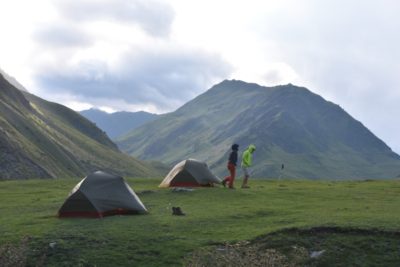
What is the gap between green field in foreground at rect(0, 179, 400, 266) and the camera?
22.6 meters

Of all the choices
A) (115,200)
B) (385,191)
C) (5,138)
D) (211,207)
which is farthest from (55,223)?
(5,138)

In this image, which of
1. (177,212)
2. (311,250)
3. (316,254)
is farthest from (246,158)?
(316,254)

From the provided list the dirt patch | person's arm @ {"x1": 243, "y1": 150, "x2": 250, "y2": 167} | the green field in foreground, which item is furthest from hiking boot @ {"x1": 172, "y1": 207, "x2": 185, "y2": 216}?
person's arm @ {"x1": 243, "y1": 150, "x2": 250, "y2": 167}

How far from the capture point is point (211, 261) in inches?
820

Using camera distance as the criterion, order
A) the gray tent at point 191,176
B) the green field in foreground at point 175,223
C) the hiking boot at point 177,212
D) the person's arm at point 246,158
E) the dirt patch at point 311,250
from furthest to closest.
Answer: the gray tent at point 191,176 < the person's arm at point 246,158 < the hiking boot at point 177,212 < the green field in foreground at point 175,223 < the dirt patch at point 311,250

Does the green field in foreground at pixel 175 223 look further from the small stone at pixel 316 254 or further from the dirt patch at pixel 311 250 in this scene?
the small stone at pixel 316 254

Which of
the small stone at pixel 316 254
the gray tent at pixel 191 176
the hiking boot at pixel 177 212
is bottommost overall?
the small stone at pixel 316 254

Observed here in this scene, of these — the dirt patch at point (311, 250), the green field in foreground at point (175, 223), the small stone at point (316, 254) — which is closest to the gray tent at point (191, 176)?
the green field in foreground at point (175, 223)

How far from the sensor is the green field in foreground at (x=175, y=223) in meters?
22.6

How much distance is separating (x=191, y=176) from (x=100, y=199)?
15764 millimetres

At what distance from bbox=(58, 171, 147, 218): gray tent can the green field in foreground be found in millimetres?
941

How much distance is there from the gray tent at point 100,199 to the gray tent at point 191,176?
13.5 m

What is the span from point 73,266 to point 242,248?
726 centimetres

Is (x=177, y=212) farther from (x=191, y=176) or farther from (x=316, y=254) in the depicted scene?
(x=191, y=176)
